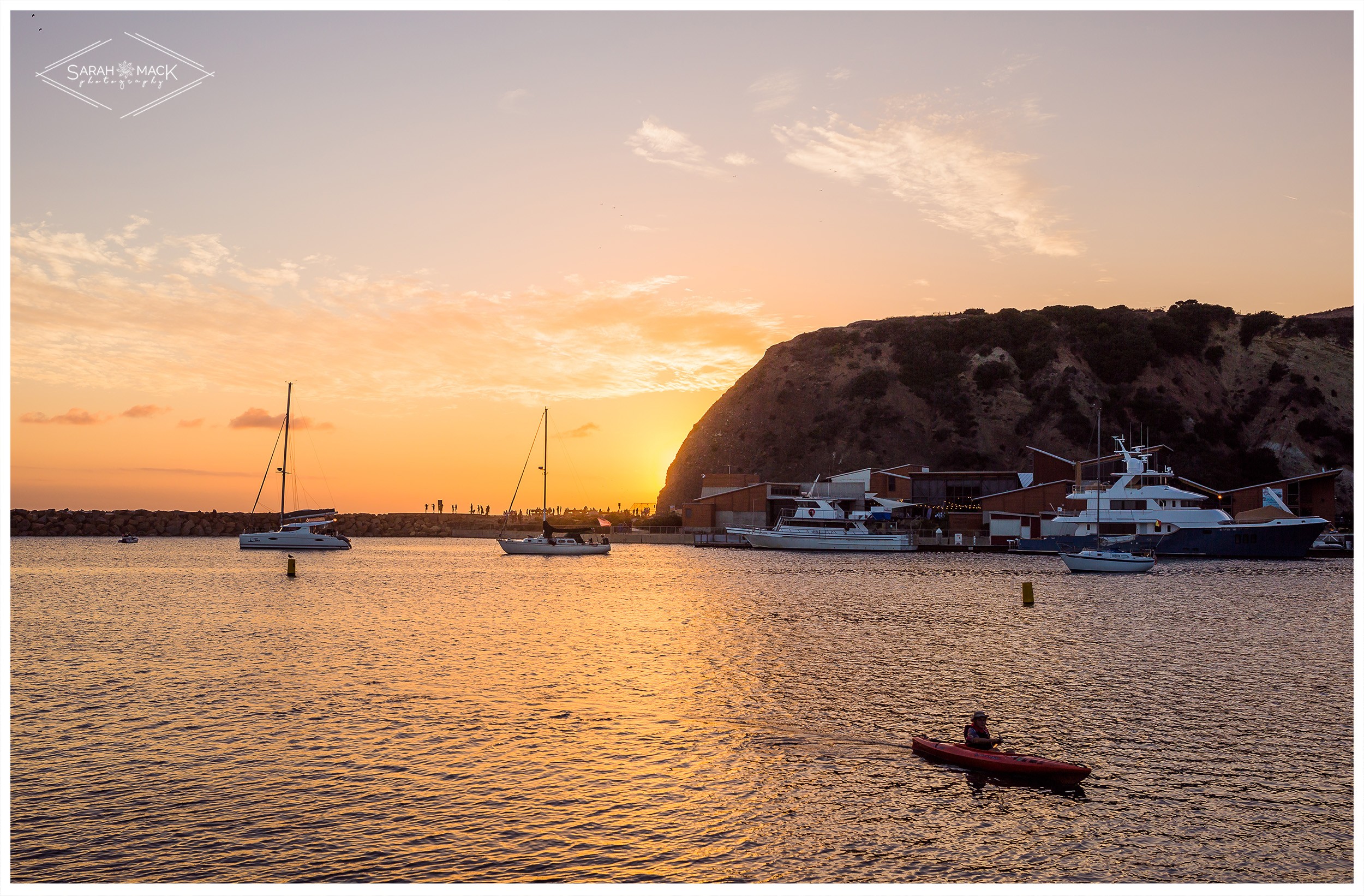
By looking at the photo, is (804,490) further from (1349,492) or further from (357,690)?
(357,690)

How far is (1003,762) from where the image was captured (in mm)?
19859

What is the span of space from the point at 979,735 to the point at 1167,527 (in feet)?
284

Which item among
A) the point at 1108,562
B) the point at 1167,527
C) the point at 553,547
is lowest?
the point at 553,547

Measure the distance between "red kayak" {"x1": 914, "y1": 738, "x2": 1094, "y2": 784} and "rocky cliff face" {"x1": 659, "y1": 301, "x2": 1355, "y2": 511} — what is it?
142 meters

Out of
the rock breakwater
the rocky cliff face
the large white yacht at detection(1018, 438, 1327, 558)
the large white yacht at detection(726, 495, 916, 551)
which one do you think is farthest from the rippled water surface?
the rock breakwater

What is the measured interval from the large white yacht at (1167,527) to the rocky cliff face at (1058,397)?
187 ft

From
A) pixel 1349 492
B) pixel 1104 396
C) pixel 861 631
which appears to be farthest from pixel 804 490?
pixel 861 631

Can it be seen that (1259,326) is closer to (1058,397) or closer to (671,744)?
(1058,397)

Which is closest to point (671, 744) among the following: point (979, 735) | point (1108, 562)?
point (979, 735)

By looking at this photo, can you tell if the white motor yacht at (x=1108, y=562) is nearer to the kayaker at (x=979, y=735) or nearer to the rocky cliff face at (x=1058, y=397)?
the kayaker at (x=979, y=735)

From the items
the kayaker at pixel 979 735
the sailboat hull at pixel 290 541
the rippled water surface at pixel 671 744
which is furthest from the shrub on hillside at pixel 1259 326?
the kayaker at pixel 979 735

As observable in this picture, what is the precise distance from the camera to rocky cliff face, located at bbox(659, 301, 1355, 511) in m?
156

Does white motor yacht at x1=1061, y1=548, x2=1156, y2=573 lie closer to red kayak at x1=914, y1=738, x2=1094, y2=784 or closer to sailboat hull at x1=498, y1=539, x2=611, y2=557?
sailboat hull at x1=498, y1=539, x2=611, y2=557

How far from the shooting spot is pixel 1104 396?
533ft
